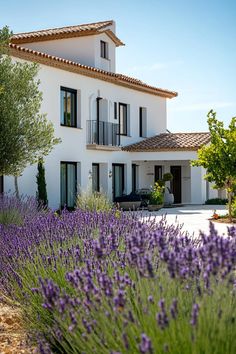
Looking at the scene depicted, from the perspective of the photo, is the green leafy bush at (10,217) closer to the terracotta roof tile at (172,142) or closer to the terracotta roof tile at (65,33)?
the terracotta roof tile at (65,33)

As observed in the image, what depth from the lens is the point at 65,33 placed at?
1181 inches

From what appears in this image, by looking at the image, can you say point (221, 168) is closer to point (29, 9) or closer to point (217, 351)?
point (29, 9)

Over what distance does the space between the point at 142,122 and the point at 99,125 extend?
6.55 m

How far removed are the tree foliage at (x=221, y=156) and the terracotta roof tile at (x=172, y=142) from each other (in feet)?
28.0

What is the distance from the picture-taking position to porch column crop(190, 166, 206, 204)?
32.4 metres

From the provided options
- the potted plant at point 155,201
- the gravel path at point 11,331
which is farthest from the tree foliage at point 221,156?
the gravel path at point 11,331

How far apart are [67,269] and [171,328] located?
219 cm

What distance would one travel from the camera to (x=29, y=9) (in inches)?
703

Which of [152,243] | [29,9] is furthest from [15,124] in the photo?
[152,243]

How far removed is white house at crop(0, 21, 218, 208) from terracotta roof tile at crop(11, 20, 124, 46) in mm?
47

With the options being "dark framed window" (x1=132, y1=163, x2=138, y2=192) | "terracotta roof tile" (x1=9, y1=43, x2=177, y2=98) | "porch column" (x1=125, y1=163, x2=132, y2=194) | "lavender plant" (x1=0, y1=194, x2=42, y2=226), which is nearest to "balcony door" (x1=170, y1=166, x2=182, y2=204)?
"dark framed window" (x1=132, y1=163, x2=138, y2=192)

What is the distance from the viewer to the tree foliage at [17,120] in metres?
15.1

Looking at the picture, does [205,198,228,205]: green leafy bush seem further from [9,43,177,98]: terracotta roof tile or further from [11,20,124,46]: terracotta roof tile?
[11,20,124,46]: terracotta roof tile

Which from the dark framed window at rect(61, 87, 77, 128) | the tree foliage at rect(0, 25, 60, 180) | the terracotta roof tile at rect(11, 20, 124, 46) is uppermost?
the terracotta roof tile at rect(11, 20, 124, 46)
